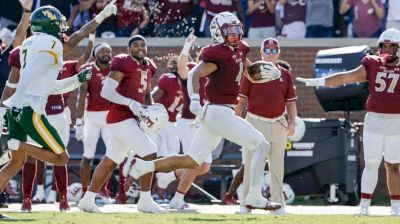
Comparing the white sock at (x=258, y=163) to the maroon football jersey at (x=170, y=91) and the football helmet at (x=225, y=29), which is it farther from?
the maroon football jersey at (x=170, y=91)

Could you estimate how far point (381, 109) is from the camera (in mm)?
13914

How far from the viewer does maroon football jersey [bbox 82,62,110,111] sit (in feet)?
55.1

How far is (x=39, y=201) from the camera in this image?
17.2m

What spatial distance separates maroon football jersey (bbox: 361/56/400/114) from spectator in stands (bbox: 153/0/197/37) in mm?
6575

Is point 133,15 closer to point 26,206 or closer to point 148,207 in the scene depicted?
point 26,206

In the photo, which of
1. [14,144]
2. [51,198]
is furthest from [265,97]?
[51,198]

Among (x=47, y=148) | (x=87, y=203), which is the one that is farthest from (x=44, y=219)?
(x=87, y=203)

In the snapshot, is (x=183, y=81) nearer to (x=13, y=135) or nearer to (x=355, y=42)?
(x=355, y=42)

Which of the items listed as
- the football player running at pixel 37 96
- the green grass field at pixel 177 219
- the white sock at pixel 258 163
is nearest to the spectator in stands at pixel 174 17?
the green grass field at pixel 177 219

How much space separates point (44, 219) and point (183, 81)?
18.0 ft

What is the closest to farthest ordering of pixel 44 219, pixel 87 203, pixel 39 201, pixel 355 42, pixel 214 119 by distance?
pixel 44 219 < pixel 214 119 < pixel 87 203 < pixel 39 201 < pixel 355 42

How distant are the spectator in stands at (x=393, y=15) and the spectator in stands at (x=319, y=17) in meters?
0.88

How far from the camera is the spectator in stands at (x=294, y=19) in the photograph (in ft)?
65.6

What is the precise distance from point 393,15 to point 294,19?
1.52 m
